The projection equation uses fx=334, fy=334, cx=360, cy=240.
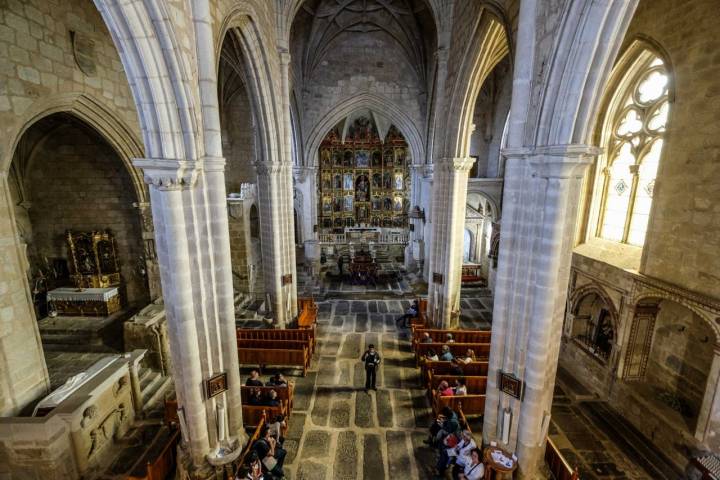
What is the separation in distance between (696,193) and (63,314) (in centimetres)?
1764

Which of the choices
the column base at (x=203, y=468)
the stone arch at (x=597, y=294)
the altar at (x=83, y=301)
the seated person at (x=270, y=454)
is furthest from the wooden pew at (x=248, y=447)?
the stone arch at (x=597, y=294)

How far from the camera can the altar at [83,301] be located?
1108 centimetres

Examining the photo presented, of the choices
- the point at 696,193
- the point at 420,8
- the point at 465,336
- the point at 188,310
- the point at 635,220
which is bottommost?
the point at 465,336

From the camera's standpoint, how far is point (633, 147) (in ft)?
27.0

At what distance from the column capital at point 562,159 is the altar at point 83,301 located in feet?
42.8

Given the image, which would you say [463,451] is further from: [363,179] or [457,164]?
[363,179]

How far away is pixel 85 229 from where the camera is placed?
37.7 feet

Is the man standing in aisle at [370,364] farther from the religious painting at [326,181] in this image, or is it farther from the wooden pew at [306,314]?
the religious painting at [326,181]

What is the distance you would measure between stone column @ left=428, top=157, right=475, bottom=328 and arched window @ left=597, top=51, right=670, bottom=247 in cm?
365

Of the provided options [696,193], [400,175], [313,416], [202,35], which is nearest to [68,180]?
[202,35]

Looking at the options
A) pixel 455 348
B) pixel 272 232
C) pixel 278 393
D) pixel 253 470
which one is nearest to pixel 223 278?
pixel 253 470

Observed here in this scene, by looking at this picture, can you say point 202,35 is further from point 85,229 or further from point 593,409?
point 593,409

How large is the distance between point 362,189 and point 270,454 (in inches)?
947

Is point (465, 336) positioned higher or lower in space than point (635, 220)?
lower
